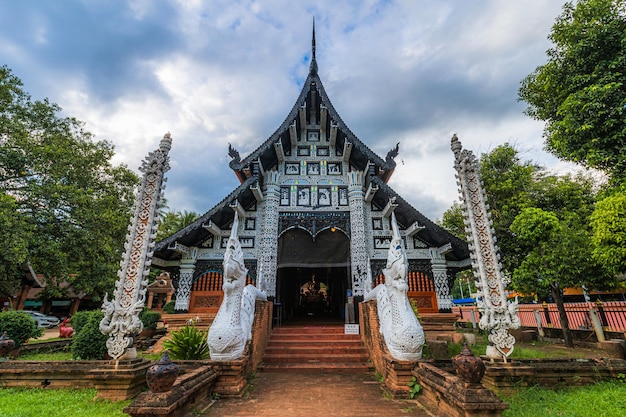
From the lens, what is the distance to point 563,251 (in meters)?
7.98

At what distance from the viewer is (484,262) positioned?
4477 mm

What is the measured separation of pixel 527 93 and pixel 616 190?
207 inches

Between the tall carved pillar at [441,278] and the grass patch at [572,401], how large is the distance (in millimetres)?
4624

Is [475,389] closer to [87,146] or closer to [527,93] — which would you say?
[527,93]

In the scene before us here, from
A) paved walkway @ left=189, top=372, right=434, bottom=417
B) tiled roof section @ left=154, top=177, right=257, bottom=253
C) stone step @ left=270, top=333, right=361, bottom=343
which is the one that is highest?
tiled roof section @ left=154, top=177, right=257, bottom=253

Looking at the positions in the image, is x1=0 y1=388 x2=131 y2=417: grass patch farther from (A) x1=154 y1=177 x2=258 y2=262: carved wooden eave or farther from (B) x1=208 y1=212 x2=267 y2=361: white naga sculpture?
(A) x1=154 y1=177 x2=258 y2=262: carved wooden eave

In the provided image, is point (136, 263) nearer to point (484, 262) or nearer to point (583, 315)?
point (484, 262)

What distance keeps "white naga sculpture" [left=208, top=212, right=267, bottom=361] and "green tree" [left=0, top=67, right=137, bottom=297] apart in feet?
31.1

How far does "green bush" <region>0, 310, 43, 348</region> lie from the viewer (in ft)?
21.8

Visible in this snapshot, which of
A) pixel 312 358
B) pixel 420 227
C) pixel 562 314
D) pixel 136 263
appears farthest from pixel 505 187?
pixel 136 263

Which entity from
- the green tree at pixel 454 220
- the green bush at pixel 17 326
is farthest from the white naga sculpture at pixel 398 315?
the green tree at pixel 454 220

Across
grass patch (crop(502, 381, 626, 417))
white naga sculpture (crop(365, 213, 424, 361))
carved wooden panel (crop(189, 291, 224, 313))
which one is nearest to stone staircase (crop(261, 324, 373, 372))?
white naga sculpture (crop(365, 213, 424, 361))

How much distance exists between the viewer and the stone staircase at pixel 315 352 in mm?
5805

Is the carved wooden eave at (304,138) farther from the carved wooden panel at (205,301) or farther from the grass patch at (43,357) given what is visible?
the grass patch at (43,357)
